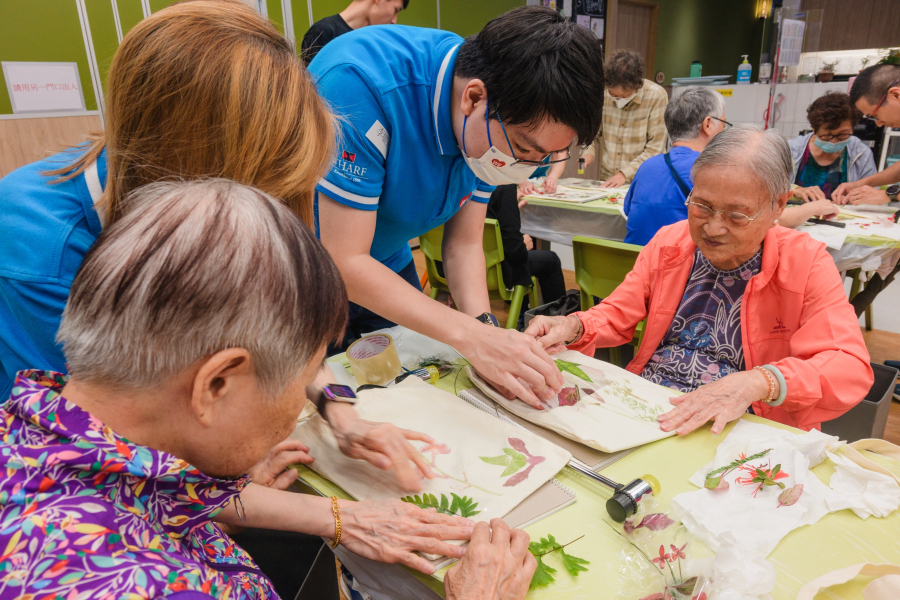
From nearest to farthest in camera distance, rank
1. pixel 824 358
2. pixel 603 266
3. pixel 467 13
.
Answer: pixel 824 358 → pixel 603 266 → pixel 467 13

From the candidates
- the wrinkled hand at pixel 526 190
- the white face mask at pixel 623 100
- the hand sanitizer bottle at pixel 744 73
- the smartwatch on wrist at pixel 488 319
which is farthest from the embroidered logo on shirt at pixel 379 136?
the hand sanitizer bottle at pixel 744 73

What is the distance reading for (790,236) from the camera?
1.64m

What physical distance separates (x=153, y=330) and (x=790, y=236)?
5.60ft

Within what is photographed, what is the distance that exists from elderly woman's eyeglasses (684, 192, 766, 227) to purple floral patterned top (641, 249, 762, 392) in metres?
0.16

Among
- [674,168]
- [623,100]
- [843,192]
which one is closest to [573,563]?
[674,168]

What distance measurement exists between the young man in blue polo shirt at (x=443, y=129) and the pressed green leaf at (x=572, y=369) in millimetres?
161

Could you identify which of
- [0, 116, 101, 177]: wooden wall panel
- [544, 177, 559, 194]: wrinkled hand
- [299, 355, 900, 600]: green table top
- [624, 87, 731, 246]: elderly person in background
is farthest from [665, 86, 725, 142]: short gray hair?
[0, 116, 101, 177]: wooden wall panel

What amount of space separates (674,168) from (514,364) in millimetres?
1946

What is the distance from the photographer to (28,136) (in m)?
3.94

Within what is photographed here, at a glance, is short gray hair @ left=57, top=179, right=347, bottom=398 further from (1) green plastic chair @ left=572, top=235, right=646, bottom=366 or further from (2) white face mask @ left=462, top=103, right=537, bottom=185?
(1) green plastic chair @ left=572, top=235, right=646, bottom=366

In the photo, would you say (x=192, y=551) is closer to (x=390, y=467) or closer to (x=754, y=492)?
(x=390, y=467)

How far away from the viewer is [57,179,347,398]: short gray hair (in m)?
0.62

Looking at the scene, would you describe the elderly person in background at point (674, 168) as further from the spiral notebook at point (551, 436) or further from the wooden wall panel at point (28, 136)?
the wooden wall panel at point (28, 136)

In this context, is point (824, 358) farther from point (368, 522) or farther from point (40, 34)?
point (40, 34)
